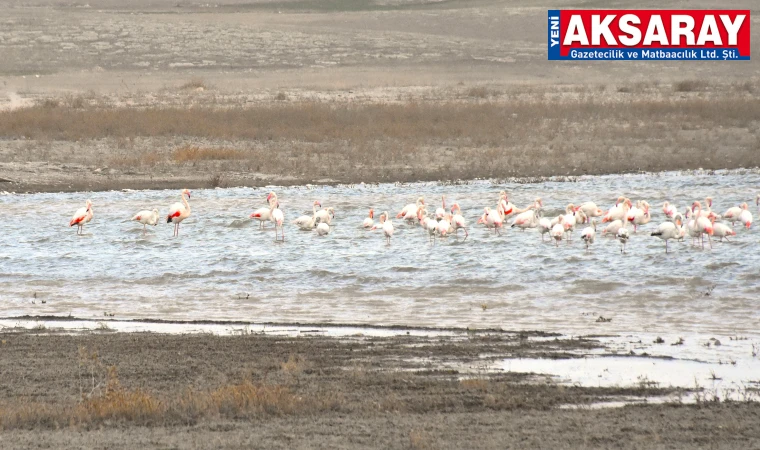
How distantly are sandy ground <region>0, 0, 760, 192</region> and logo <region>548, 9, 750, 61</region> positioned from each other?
2.77 ft

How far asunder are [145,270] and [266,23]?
167 ft

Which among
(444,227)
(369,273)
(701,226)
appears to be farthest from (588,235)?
(369,273)

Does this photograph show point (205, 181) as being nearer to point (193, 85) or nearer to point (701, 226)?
point (701, 226)

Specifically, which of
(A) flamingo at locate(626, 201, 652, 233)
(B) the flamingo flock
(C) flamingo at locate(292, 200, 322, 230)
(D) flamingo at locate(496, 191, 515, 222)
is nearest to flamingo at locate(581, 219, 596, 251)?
(B) the flamingo flock

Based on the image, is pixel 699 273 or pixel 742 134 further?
pixel 742 134

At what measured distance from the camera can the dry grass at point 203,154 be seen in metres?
26.1

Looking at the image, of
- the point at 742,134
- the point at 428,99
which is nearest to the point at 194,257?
the point at 742,134

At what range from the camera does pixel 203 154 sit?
86.2 feet

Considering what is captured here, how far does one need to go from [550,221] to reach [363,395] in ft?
32.9

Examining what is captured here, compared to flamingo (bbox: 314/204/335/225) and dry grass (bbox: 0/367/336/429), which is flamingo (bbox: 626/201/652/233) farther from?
dry grass (bbox: 0/367/336/429)

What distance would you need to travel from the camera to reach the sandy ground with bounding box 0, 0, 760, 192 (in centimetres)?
2520

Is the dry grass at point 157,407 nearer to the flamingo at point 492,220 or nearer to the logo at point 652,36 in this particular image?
the flamingo at point 492,220

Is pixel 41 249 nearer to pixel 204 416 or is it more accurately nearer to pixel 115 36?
pixel 204 416

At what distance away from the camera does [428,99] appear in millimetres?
36844
